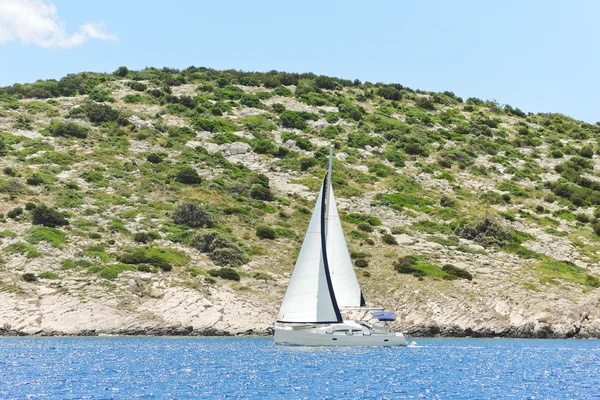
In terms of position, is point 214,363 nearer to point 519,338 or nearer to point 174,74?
point 519,338

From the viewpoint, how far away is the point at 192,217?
63.2 metres

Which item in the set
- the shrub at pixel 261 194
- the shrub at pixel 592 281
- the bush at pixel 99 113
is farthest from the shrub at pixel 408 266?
the bush at pixel 99 113

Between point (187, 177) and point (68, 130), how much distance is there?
1941 centimetres

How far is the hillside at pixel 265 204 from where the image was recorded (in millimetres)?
50312

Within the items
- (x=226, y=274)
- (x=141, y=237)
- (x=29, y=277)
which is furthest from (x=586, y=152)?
(x=29, y=277)

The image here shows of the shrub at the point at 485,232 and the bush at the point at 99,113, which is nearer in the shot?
the shrub at the point at 485,232

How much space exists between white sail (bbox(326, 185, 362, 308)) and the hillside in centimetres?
1014

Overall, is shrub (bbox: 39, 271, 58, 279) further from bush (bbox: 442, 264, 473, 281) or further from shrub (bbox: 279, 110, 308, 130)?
shrub (bbox: 279, 110, 308, 130)

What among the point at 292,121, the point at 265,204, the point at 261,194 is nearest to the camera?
the point at 265,204

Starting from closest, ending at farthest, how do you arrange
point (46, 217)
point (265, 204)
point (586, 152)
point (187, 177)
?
point (46, 217) → point (265, 204) → point (187, 177) → point (586, 152)

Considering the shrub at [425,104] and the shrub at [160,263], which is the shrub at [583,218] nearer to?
the shrub at [425,104]

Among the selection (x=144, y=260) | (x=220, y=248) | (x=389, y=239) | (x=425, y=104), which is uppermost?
(x=425, y=104)

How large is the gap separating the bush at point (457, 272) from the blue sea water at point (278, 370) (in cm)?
1411

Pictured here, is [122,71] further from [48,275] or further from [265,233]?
[48,275]
